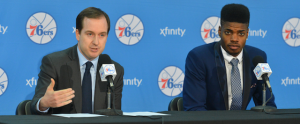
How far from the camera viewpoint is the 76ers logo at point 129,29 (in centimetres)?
380

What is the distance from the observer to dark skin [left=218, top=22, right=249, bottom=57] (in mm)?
2852

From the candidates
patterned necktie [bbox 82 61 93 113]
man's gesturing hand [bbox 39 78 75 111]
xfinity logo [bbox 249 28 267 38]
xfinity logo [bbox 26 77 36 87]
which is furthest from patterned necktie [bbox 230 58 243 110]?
xfinity logo [bbox 26 77 36 87]

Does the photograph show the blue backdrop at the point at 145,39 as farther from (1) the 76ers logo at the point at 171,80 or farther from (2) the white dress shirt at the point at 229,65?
(2) the white dress shirt at the point at 229,65

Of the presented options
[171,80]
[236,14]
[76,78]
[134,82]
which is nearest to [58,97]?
[76,78]

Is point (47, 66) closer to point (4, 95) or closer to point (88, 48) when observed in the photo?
point (88, 48)

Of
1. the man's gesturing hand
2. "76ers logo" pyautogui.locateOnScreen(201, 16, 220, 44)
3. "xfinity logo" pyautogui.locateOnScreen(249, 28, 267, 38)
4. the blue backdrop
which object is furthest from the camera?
"xfinity logo" pyautogui.locateOnScreen(249, 28, 267, 38)

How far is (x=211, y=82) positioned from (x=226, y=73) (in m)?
0.15

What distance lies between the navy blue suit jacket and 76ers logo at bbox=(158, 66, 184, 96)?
0.96 m

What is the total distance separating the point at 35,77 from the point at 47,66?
3.37ft

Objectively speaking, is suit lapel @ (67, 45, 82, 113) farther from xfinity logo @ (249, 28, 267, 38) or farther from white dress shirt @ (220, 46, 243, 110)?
xfinity logo @ (249, 28, 267, 38)

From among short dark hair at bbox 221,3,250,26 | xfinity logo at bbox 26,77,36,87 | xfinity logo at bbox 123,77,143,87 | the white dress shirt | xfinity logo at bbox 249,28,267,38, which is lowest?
xfinity logo at bbox 123,77,143,87

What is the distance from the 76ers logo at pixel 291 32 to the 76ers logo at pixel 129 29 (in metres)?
1.86

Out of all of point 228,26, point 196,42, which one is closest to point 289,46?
point 196,42

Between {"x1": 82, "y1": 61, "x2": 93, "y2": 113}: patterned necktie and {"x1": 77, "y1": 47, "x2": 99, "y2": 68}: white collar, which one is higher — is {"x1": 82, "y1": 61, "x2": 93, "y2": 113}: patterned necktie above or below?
below
